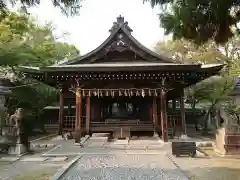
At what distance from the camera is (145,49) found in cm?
1825

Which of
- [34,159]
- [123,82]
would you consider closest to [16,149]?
[34,159]

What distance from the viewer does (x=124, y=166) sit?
9.29m

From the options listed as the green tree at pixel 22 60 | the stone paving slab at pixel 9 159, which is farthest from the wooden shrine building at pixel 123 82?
the stone paving slab at pixel 9 159

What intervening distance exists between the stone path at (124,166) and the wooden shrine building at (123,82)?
373cm

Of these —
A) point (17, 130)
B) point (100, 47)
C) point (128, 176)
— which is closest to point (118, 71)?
point (100, 47)

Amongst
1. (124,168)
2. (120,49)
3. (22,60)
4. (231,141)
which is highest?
(120,49)

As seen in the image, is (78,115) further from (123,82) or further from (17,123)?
(17,123)

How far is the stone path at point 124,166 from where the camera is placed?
7.79 m

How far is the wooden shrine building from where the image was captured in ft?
52.3

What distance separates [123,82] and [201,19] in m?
12.3

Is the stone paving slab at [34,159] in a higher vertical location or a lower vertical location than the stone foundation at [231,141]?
lower

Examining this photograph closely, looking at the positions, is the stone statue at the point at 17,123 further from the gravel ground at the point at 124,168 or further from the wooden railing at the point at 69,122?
the wooden railing at the point at 69,122

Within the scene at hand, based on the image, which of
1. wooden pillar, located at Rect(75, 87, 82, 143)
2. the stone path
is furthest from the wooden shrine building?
the stone path

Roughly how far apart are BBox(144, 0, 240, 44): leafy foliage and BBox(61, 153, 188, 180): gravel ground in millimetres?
4069
